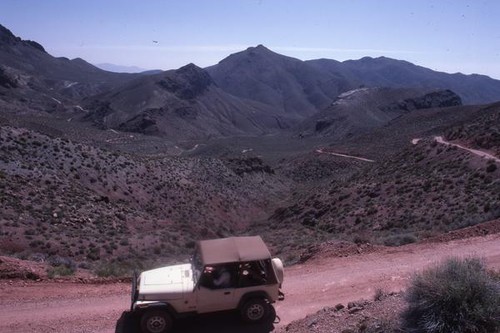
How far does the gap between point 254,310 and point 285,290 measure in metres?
2.47

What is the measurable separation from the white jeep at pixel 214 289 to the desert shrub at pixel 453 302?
10.2ft

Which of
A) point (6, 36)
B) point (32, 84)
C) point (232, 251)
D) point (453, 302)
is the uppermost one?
point (6, 36)

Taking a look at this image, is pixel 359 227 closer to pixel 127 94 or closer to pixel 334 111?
pixel 334 111

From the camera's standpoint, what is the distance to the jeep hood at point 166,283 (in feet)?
32.3

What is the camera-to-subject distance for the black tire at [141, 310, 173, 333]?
9734mm

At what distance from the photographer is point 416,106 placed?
489 ft

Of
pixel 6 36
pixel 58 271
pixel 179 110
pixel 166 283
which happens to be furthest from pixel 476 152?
pixel 6 36

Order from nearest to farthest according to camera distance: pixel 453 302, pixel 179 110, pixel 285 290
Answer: pixel 453 302 → pixel 285 290 → pixel 179 110

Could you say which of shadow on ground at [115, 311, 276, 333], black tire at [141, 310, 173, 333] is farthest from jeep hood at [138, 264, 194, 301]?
shadow on ground at [115, 311, 276, 333]

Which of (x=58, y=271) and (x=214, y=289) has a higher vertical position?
(x=214, y=289)

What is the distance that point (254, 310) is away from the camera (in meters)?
10.2

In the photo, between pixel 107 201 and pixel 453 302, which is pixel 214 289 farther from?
pixel 107 201

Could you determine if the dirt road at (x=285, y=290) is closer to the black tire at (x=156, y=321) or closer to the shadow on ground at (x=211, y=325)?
the shadow on ground at (x=211, y=325)

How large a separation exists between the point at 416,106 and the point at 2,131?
133 m
